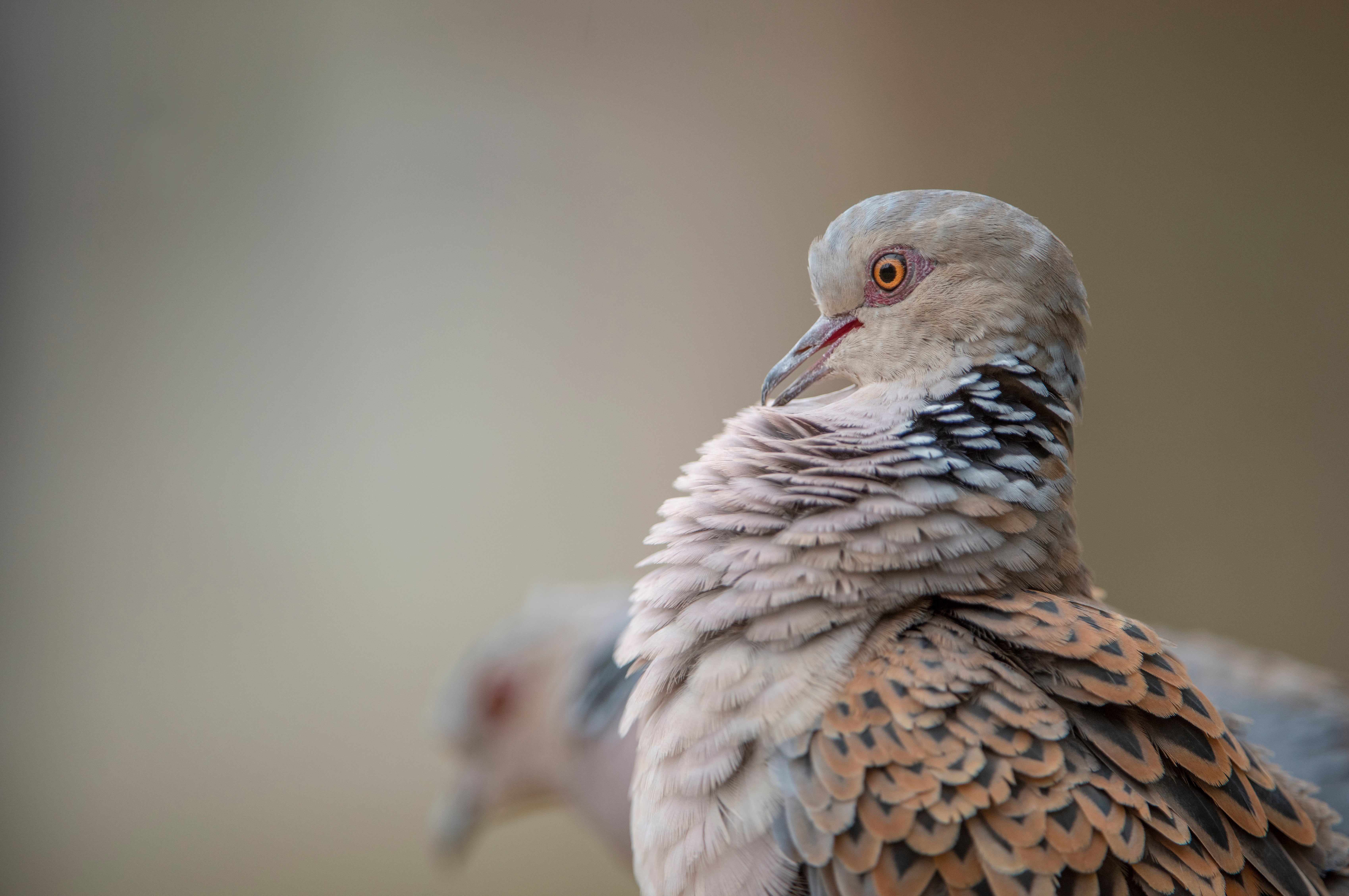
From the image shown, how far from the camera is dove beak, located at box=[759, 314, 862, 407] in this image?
1068mm

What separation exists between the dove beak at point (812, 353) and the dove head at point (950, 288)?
0.01 meters

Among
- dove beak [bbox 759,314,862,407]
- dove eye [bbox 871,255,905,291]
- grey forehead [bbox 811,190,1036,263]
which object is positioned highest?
grey forehead [bbox 811,190,1036,263]

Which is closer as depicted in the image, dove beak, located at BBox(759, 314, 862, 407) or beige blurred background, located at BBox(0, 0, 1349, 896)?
dove beak, located at BBox(759, 314, 862, 407)

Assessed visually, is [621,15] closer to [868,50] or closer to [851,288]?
[868,50]

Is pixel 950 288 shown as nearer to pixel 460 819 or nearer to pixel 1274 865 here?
pixel 1274 865

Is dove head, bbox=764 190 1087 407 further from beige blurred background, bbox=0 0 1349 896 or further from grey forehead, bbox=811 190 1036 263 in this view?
beige blurred background, bbox=0 0 1349 896

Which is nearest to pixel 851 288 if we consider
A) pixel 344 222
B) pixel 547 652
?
pixel 547 652

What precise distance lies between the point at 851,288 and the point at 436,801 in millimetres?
2558

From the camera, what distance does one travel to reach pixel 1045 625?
85 centimetres

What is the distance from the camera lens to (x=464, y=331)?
300 centimetres

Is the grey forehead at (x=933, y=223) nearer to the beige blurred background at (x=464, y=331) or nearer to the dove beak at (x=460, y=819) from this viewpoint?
the dove beak at (x=460, y=819)

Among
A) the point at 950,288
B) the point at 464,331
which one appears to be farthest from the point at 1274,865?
the point at 464,331

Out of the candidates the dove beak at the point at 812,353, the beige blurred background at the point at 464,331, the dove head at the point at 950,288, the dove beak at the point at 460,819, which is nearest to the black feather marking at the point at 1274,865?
the dove head at the point at 950,288

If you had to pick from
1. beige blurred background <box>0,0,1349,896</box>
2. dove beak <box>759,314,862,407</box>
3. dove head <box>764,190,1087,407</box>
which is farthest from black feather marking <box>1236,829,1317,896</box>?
beige blurred background <box>0,0,1349,896</box>
